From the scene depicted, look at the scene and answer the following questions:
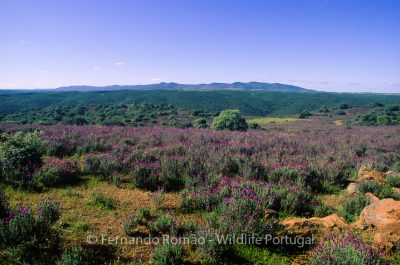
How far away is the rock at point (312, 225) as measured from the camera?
5102mm

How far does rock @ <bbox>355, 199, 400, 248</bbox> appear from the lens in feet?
15.1

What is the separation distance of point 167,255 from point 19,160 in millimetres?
6255

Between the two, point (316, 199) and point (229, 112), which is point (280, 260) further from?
point (229, 112)

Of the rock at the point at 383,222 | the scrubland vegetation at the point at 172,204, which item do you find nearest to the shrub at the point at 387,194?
the scrubland vegetation at the point at 172,204

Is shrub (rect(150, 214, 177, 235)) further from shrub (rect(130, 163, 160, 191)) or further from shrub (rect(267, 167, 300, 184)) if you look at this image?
shrub (rect(267, 167, 300, 184))

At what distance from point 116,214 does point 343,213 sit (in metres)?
5.25

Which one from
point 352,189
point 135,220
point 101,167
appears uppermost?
point 101,167

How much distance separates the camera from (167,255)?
3.95 m

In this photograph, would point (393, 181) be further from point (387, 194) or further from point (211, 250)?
point (211, 250)

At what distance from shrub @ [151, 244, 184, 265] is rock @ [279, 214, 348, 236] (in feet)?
7.62

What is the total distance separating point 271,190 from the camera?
21.4 ft

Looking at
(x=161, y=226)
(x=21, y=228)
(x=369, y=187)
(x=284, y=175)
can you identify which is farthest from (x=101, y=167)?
(x=369, y=187)

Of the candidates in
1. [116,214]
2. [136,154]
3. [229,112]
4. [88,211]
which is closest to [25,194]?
A: [88,211]

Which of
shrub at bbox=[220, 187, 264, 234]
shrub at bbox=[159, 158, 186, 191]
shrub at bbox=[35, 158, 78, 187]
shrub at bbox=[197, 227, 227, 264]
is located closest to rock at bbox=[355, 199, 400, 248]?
shrub at bbox=[220, 187, 264, 234]
